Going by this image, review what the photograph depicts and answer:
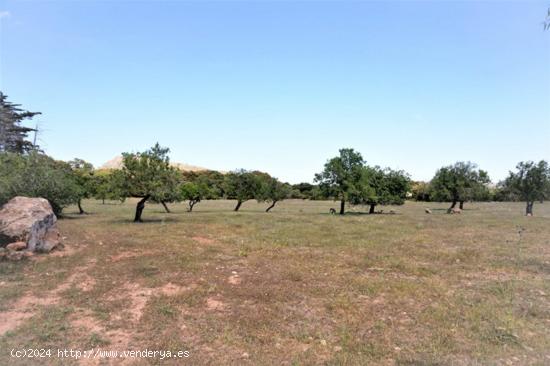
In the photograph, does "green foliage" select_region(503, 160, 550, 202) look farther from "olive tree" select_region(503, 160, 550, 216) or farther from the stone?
the stone

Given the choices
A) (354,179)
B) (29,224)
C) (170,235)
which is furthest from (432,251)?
(354,179)

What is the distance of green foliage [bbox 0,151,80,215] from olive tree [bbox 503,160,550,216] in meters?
45.3

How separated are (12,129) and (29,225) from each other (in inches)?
2049

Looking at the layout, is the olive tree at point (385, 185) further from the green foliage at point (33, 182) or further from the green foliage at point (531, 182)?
the green foliage at point (33, 182)

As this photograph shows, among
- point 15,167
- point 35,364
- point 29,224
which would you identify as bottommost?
point 35,364

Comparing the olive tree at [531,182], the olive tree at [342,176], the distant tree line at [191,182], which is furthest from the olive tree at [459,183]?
the olive tree at [342,176]

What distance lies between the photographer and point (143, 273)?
10633 millimetres

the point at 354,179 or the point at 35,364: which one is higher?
the point at 354,179

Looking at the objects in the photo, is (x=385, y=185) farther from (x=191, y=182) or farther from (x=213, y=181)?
(x=213, y=181)

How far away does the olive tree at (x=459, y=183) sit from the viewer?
4809 cm

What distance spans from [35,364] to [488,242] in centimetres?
1865

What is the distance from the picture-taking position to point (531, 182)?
37875 millimetres

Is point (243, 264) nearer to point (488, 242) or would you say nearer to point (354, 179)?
point (488, 242)

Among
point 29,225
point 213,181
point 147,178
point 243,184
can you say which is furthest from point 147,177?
point 213,181
